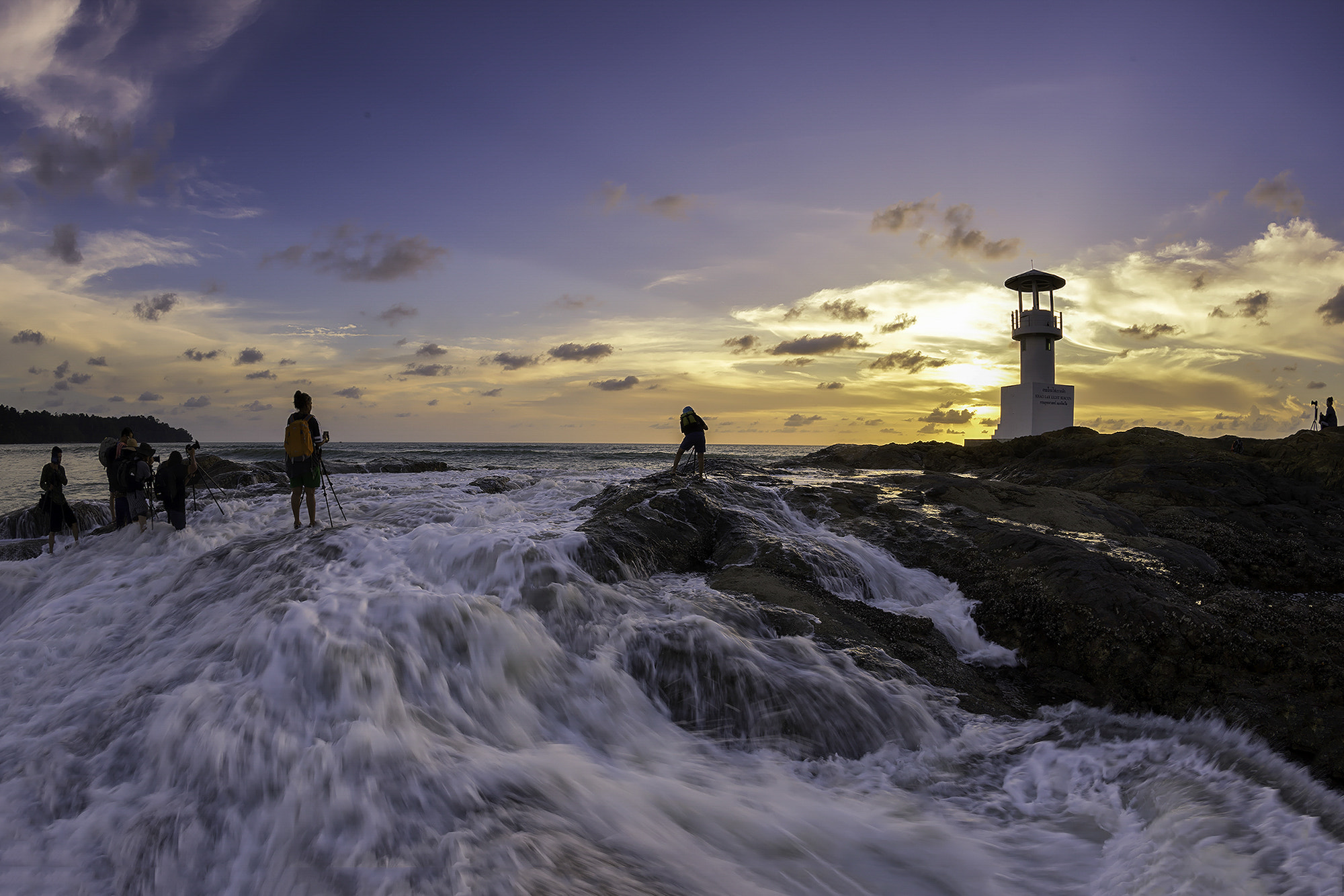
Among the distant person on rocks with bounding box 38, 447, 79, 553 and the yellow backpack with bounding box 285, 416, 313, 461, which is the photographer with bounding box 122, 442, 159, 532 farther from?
the yellow backpack with bounding box 285, 416, 313, 461

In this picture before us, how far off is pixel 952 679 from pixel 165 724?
615 centimetres

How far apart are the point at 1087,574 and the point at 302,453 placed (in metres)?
10.6

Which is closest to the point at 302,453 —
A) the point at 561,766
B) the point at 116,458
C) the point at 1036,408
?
the point at 116,458

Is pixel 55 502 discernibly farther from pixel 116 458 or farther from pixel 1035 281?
pixel 1035 281

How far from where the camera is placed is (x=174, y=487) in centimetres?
980

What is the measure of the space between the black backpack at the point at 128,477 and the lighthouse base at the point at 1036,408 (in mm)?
36316

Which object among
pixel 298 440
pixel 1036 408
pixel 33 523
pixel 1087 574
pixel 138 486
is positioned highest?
pixel 1036 408

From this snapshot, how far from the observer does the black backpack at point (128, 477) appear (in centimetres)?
1004

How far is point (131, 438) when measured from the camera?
10641 millimetres

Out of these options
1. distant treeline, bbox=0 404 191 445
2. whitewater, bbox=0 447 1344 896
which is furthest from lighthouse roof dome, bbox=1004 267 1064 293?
distant treeline, bbox=0 404 191 445

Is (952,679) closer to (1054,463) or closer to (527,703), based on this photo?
(527,703)

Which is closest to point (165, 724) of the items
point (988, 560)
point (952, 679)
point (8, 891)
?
point (8, 891)

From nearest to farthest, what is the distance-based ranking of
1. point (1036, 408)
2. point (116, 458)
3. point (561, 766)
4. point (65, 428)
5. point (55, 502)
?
point (561, 766), point (116, 458), point (55, 502), point (1036, 408), point (65, 428)

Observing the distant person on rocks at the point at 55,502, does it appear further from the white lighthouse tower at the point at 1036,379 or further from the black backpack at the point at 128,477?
the white lighthouse tower at the point at 1036,379
